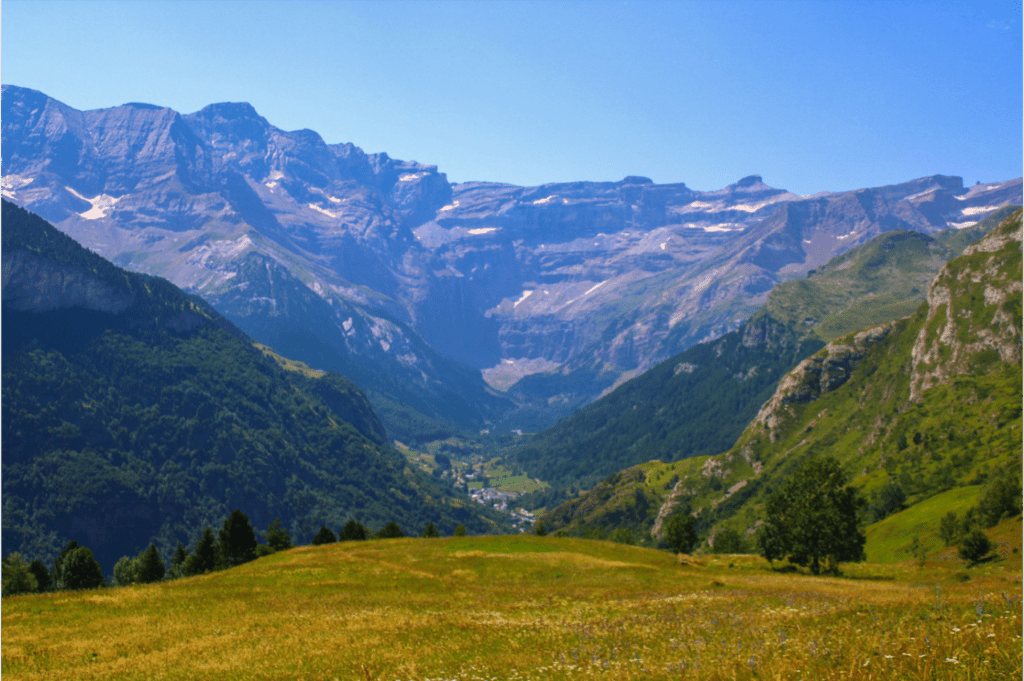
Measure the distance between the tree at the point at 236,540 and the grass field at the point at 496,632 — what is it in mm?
53459

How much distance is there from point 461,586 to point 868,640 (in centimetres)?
4022

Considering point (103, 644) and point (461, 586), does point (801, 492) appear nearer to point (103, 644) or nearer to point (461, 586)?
point (461, 586)

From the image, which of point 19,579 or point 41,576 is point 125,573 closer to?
point 41,576

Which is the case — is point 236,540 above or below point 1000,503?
above

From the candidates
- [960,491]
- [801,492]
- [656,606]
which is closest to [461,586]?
[656,606]

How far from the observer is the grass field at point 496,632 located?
47.8 ft

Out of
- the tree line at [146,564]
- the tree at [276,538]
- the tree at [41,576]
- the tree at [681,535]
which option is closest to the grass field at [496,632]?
the tree line at [146,564]

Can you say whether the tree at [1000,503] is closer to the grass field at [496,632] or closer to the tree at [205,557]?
the grass field at [496,632]

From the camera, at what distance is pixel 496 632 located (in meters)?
25.1

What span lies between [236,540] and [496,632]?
91211 mm

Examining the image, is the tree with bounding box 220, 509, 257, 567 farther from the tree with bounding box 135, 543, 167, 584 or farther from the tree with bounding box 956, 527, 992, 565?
the tree with bounding box 956, 527, 992, 565

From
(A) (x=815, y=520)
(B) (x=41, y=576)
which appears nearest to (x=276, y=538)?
(B) (x=41, y=576)

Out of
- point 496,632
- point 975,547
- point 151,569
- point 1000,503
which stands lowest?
point 1000,503

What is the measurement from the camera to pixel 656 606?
1255 inches
